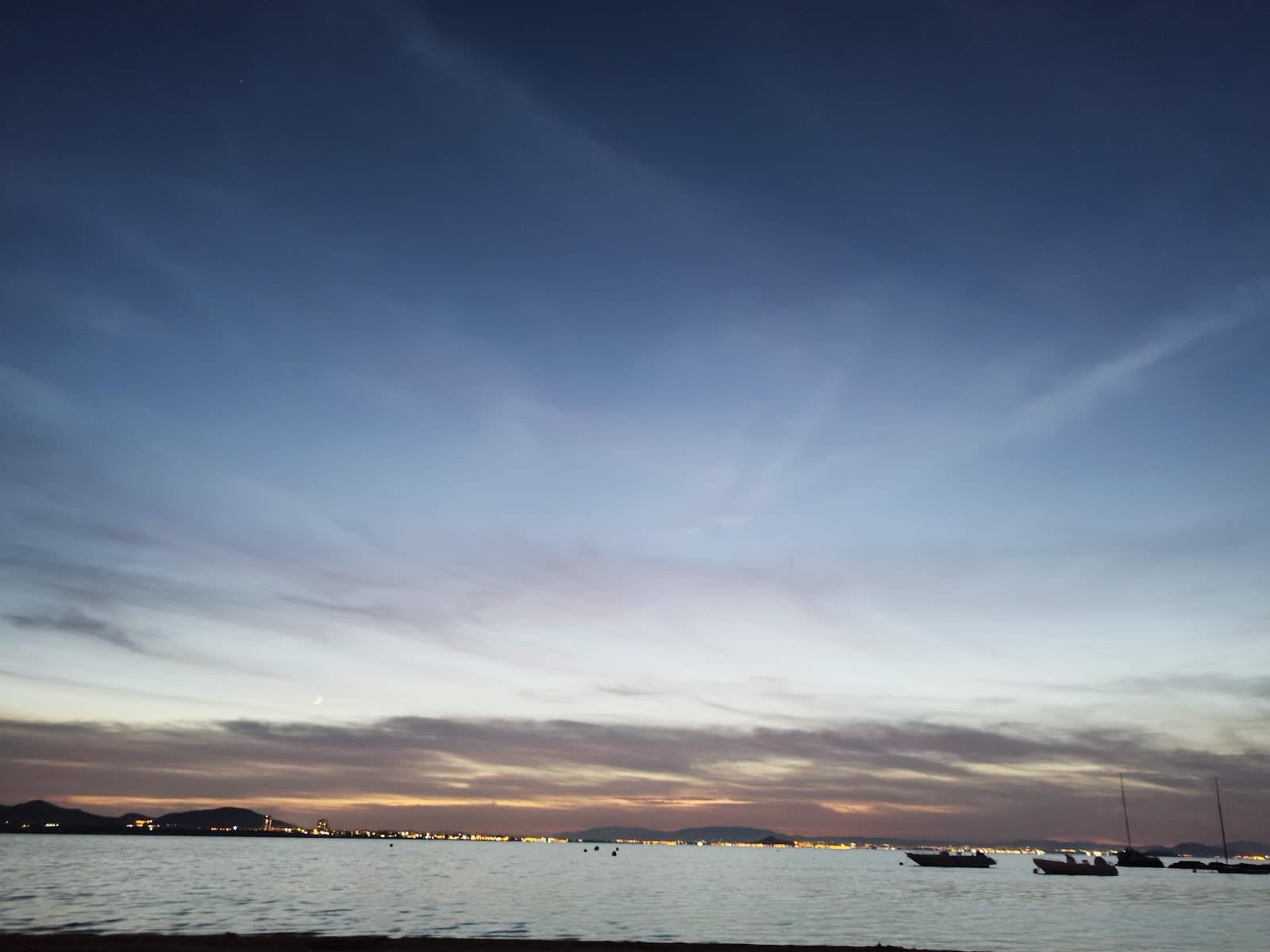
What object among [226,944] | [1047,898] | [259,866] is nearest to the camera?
[226,944]

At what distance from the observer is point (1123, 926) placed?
8050 centimetres

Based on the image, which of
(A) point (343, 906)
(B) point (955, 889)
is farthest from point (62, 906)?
(B) point (955, 889)

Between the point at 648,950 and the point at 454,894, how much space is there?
63604 millimetres

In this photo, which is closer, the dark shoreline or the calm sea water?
the dark shoreline

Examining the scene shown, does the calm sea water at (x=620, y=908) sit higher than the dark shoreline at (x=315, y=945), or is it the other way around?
the dark shoreline at (x=315, y=945)

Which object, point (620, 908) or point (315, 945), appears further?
point (620, 908)

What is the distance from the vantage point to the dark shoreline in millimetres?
39688

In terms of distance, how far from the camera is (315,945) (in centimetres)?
4291

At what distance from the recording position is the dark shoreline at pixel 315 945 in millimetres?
39688

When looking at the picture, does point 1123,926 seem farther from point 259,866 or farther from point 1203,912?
point 259,866

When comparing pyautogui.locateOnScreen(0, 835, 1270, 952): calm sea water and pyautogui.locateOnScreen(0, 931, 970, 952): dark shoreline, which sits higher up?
pyautogui.locateOnScreen(0, 931, 970, 952): dark shoreline

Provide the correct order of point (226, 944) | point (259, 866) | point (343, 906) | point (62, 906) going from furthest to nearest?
point (259, 866), point (343, 906), point (62, 906), point (226, 944)

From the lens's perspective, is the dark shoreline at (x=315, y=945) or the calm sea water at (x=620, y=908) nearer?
the dark shoreline at (x=315, y=945)

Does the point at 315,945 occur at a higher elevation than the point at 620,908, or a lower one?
higher
